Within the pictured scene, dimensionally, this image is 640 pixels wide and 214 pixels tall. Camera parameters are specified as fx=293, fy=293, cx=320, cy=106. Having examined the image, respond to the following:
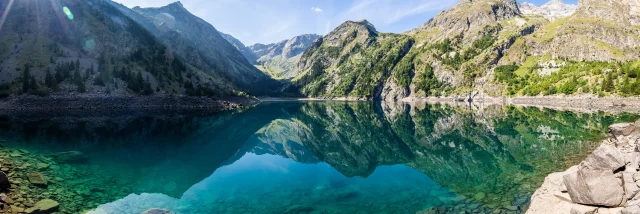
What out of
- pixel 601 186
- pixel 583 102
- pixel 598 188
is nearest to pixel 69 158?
pixel 598 188

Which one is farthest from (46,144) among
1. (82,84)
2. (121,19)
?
(121,19)

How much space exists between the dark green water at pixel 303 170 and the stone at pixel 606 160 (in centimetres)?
544

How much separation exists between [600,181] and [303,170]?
81.9 ft

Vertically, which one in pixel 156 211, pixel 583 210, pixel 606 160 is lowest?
pixel 156 211

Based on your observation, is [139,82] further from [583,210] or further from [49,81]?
[583,210]

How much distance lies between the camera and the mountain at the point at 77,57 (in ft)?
341

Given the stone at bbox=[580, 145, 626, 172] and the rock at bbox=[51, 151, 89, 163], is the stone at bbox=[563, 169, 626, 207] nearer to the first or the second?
the stone at bbox=[580, 145, 626, 172]

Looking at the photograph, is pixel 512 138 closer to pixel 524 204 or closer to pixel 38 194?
pixel 524 204

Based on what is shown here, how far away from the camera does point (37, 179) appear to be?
22.5m

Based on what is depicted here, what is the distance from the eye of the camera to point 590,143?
37.3 m

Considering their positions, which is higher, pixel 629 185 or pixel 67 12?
pixel 67 12

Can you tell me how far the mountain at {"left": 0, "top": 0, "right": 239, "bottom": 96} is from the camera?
10381 centimetres

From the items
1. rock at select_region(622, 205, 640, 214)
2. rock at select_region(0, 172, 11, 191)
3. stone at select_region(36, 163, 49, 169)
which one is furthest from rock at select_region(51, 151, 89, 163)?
rock at select_region(622, 205, 640, 214)

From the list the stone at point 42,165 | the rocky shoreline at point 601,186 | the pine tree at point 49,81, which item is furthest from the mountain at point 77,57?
the rocky shoreline at point 601,186
